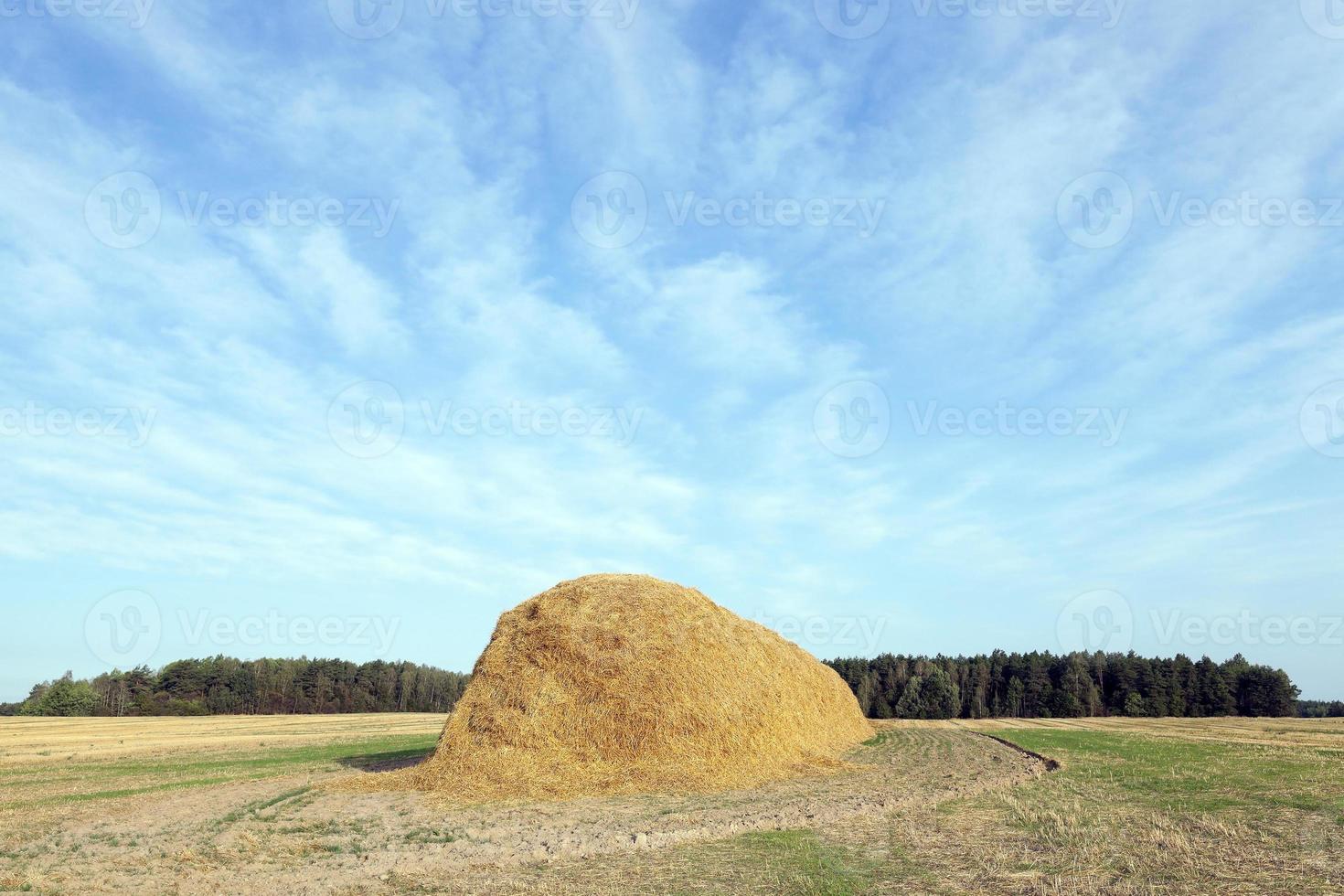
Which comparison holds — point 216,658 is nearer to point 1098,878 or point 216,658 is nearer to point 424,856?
point 424,856

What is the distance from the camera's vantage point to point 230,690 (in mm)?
90812

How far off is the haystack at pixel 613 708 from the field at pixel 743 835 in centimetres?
151

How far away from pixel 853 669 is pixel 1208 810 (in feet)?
259

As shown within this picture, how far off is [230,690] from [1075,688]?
9424 cm

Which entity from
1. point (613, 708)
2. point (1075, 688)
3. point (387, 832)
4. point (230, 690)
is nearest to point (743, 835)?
point (387, 832)

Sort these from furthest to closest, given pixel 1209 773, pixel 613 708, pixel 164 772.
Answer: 1. pixel 164 772
2. pixel 613 708
3. pixel 1209 773

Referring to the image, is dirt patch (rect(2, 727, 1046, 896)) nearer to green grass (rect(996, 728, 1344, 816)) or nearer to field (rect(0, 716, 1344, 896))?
field (rect(0, 716, 1344, 896))

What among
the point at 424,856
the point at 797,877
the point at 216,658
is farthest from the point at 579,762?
the point at 216,658

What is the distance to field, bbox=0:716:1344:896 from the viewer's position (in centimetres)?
853

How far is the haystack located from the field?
4.95 feet

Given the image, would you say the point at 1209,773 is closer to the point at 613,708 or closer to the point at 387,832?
the point at 613,708

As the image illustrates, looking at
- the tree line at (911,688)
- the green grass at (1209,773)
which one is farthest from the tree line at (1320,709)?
A: the green grass at (1209,773)

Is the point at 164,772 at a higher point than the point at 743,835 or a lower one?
lower

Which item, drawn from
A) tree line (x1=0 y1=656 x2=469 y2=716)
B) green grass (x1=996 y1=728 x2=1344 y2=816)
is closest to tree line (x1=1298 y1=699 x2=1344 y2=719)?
green grass (x1=996 y1=728 x2=1344 y2=816)
